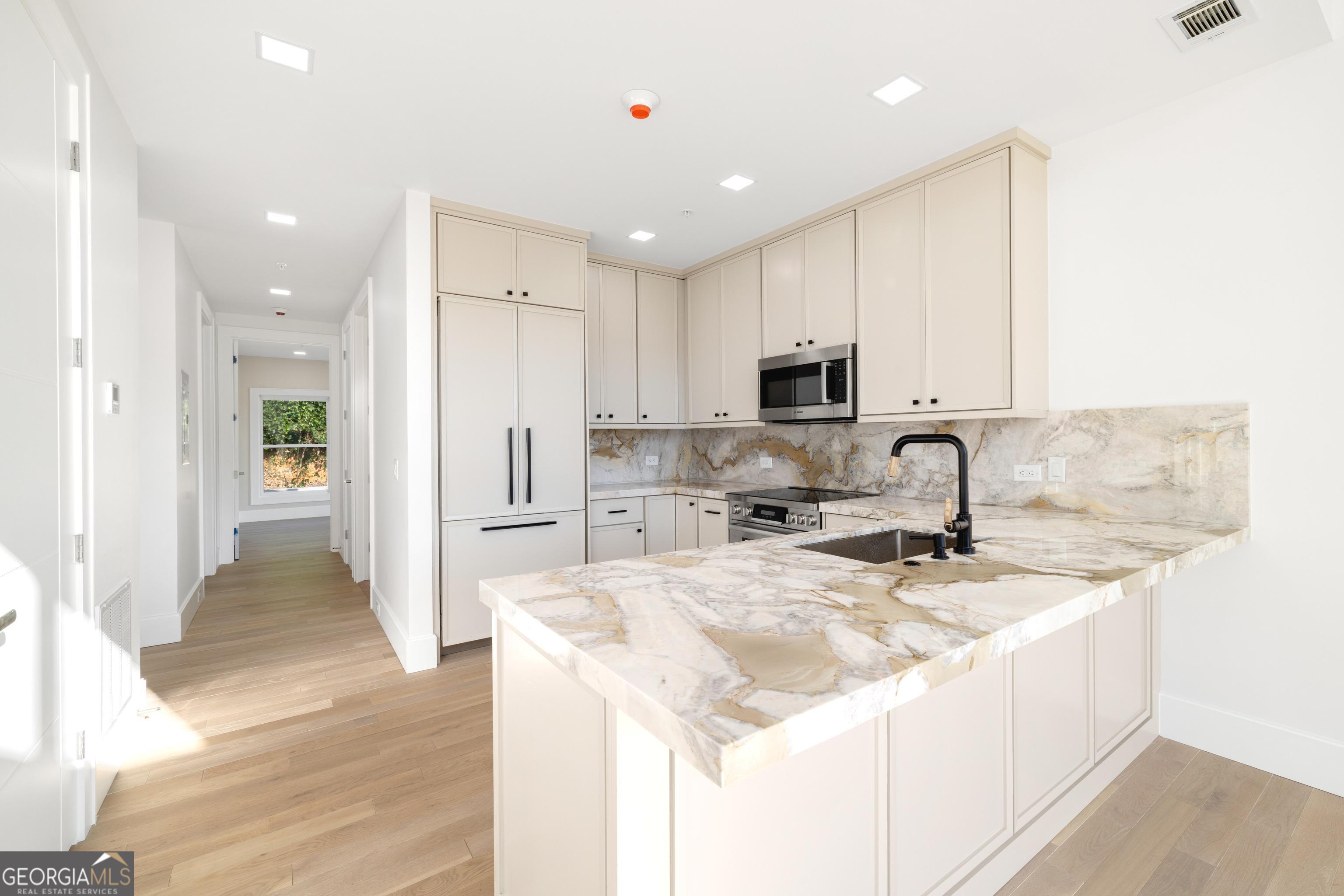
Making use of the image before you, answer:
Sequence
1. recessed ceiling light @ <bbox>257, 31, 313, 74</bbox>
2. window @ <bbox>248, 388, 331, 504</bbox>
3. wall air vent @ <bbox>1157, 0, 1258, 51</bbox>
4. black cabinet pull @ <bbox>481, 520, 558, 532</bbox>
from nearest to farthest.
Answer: wall air vent @ <bbox>1157, 0, 1258, 51</bbox>
recessed ceiling light @ <bbox>257, 31, 313, 74</bbox>
black cabinet pull @ <bbox>481, 520, 558, 532</bbox>
window @ <bbox>248, 388, 331, 504</bbox>

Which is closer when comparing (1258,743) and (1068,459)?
(1258,743)

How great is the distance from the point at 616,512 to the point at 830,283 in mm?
2104

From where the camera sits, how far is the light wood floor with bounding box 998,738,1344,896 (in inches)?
63.1

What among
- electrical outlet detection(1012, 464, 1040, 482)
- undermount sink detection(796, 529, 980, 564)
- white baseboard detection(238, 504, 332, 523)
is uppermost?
electrical outlet detection(1012, 464, 1040, 482)

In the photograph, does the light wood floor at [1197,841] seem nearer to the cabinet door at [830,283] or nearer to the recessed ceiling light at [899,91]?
the cabinet door at [830,283]

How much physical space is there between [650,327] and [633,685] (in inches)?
154

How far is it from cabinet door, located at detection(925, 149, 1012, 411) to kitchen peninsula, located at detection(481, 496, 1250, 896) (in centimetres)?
99

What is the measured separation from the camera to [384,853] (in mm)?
1772

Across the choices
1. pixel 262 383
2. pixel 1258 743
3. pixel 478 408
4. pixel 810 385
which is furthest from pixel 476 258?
pixel 262 383

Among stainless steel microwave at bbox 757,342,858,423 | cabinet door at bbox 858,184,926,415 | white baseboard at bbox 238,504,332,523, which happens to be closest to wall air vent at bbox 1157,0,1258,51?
cabinet door at bbox 858,184,926,415

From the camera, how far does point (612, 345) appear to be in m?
4.30

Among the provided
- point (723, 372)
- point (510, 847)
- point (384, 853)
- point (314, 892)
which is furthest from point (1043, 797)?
point (723, 372)

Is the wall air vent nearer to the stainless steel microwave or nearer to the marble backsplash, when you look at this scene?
the marble backsplash

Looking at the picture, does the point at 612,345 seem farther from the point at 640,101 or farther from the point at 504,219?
the point at 640,101
